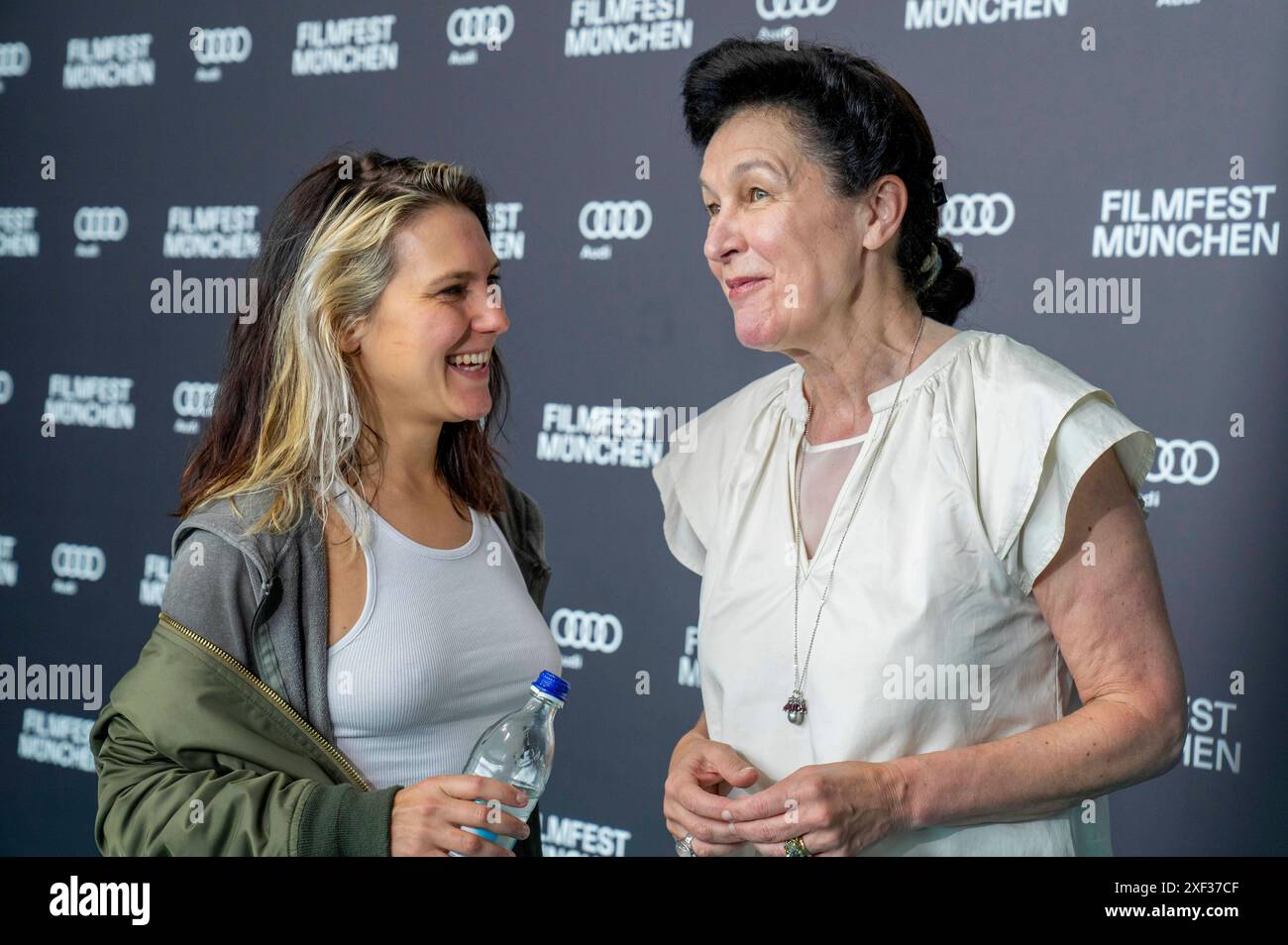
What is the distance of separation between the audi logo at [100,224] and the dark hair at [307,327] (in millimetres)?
2193

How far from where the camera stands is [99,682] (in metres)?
3.57

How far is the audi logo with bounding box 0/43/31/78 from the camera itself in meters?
3.65

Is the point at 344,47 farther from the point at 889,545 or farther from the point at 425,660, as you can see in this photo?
the point at 889,545

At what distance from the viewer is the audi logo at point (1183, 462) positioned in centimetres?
229

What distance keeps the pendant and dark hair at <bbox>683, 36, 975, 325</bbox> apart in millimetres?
518

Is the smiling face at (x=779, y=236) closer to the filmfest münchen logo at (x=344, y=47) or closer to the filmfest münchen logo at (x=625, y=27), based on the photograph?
the filmfest münchen logo at (x=625, y=27)

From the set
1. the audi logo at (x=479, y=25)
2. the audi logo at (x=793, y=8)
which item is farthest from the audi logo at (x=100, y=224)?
the audi logo at (x=793, y=8)

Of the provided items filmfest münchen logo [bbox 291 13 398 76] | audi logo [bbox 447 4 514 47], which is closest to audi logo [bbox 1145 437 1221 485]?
audi logo [bbox 447 4 514 47]

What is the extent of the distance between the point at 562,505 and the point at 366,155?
145 centimetres

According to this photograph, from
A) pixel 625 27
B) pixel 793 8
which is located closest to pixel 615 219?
pixel 625 27

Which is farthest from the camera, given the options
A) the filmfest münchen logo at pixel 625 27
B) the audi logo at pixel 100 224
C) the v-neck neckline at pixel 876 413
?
the audi logo at pixel 100 224

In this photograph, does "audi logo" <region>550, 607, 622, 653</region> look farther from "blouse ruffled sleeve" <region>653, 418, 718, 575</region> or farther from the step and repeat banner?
"blouse ruffled sleeve" <region>653, 418, 718, 575</region>
